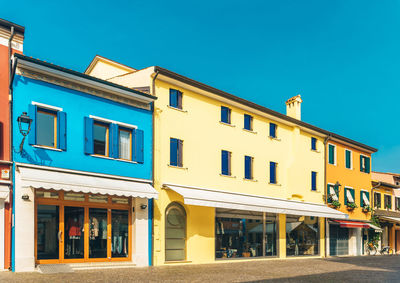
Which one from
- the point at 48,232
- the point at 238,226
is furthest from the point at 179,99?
the point at 48,232

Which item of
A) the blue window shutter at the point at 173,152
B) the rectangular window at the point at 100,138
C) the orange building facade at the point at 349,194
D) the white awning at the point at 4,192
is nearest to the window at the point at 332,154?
the orange building facade at the point at 349,194

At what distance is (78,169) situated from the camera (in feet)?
56.2

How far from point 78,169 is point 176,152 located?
221 inches

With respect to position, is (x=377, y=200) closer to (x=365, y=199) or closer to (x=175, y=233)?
(x=365, y=199)

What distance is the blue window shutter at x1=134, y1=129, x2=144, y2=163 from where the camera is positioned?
19.2 metres

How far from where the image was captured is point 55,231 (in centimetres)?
1638

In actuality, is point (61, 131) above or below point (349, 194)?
above

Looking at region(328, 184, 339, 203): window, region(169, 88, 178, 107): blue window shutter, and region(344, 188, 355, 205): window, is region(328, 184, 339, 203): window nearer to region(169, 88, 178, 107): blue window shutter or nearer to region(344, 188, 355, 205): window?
region(344, 188, 355, 205): window

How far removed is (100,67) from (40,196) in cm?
1093

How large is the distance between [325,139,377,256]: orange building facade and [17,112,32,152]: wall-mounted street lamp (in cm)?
2271

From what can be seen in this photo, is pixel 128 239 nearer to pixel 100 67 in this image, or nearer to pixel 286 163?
pixel 100 67

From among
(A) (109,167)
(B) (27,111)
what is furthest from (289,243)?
(B) (27,111)

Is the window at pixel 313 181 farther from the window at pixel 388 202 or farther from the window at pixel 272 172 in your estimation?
the window at pixel 388 202

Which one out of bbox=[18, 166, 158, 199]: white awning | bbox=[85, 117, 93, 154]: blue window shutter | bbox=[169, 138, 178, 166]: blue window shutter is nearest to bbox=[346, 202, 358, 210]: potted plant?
bbox=[169, 138, 178, 166]: blue window shutter
